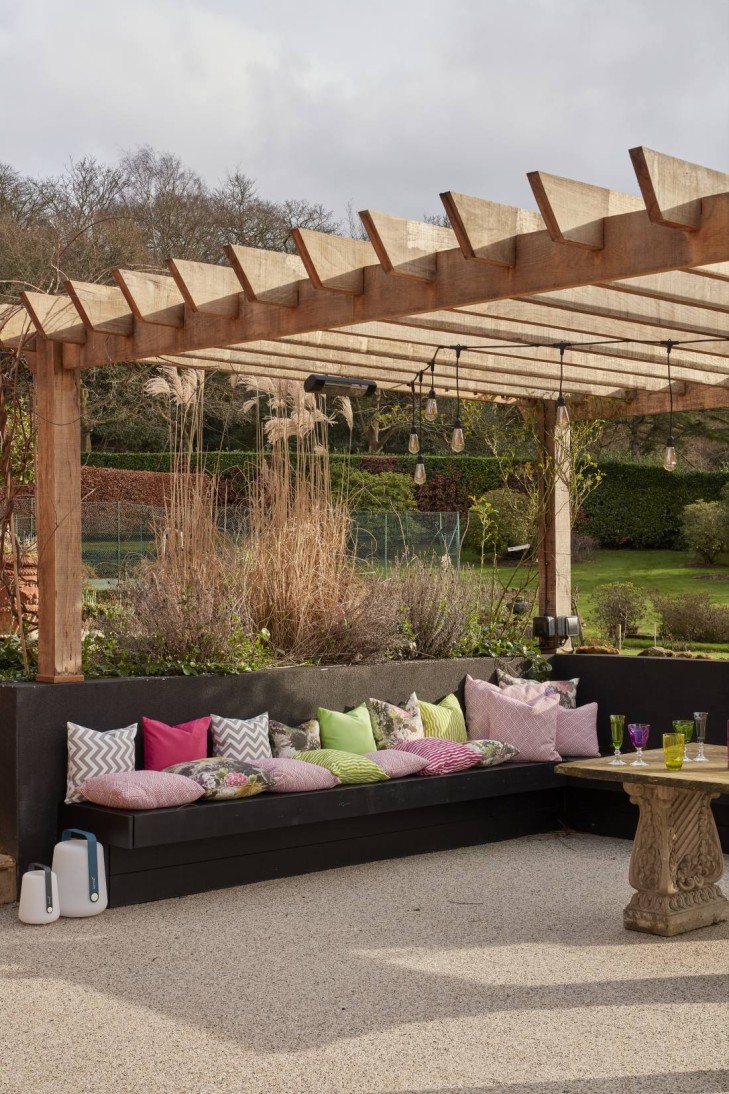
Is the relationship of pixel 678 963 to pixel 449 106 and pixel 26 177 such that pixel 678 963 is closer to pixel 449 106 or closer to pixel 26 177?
pixel 449 106

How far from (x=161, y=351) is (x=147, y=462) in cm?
1396

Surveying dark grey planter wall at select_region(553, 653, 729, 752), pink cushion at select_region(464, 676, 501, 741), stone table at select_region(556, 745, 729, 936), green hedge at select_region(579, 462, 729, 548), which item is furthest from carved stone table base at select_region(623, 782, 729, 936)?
green hedge at select_region(579, 462, 729, 548)

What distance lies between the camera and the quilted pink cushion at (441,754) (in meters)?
5.79

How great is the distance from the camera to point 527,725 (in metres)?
6.30

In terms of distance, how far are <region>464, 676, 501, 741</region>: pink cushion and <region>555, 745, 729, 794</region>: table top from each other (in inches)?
65.8

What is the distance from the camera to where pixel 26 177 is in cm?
1933

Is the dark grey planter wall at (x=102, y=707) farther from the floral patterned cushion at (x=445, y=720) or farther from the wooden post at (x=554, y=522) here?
the wooden post at (x=554, y=522)

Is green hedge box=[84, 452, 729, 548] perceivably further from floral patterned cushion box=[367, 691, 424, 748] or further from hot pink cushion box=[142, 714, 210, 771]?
hot pink cushion box=[142, 714, 210, 771]

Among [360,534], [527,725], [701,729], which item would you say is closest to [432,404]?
[527,725]

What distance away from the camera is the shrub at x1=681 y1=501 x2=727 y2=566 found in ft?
57.0

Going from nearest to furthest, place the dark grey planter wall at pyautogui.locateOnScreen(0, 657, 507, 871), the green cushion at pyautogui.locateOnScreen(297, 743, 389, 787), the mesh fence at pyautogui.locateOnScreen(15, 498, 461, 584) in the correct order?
the dark grey planter wall at pyautogui.locateOnScreen(0, 657, 507, 871) < the green cushion at pyautogui.locateOnScreen(297, 743, 389, 787) < the mesh fence at pyautogui.locateOnScreen(15, 498, 461, 584)

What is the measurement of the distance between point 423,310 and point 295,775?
2058 millimetres

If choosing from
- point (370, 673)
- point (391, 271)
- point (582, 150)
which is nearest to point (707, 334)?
point (391, 271)

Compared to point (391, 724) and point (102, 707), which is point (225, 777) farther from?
point (391, 724)
